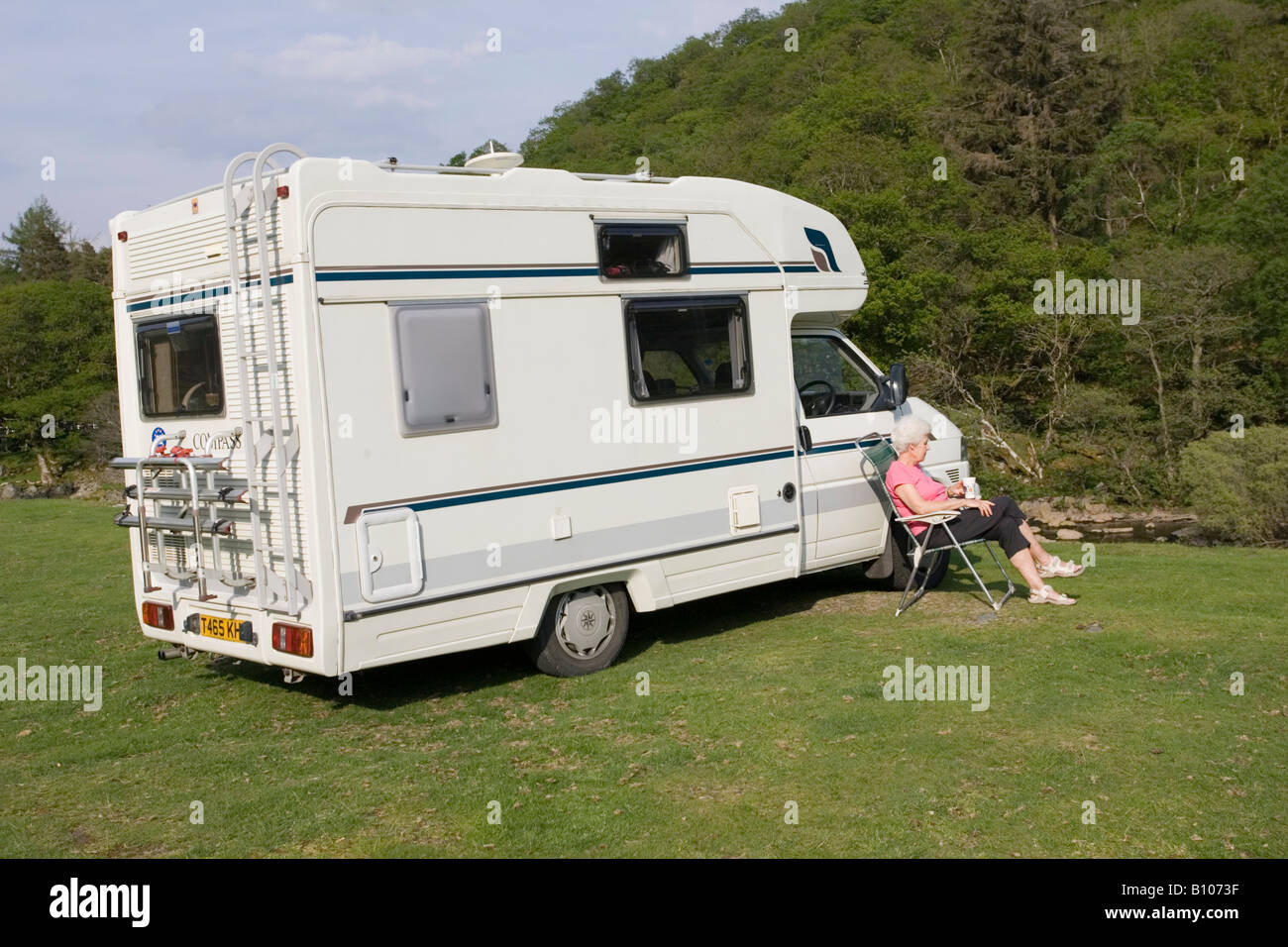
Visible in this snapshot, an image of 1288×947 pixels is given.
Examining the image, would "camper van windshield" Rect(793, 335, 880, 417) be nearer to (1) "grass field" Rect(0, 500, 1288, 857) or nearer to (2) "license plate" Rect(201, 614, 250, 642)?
(1) "grass field" Rect(0, 500, 1288, 857)

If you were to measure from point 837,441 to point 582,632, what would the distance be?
2420mm

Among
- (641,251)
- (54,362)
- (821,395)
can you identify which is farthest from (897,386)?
(54,362)

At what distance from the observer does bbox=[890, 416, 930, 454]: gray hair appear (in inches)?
314

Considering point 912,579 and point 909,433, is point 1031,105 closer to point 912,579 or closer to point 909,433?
point 909,433

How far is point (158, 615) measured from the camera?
676 centimetres

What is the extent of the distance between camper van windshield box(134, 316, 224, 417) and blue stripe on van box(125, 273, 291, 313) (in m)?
0.11

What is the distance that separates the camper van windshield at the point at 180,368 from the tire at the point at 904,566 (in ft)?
15.9

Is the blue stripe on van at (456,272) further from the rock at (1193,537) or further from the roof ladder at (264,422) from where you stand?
→ the rock at (1193,537)

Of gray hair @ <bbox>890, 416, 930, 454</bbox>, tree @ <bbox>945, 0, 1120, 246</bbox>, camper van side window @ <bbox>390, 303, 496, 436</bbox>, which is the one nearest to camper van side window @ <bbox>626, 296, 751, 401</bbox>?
camper van side window @ <bbox>390, 303, 496, 436</bbox>

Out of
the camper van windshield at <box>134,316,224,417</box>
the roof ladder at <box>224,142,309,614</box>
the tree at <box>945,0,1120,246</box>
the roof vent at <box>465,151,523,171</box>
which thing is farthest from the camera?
the tree at <box>945,0,1120,246</box>

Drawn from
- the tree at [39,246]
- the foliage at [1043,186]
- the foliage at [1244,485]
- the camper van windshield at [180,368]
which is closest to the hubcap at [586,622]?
the camper van windshield at [180,368]

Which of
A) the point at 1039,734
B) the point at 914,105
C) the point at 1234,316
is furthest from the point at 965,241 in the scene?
the point at 1039,734

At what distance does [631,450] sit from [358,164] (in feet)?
7.18
